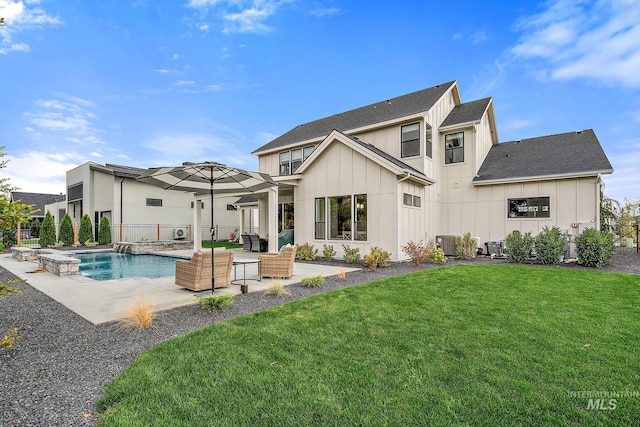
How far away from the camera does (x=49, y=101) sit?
13.8 meters

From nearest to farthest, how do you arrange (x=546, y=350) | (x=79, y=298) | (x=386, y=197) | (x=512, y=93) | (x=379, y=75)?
(x=546, y=350)
(x=79, y=298)
(x=386, y=197)
(x=512, y=93)
(x=379, y=75)

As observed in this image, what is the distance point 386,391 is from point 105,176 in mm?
25643

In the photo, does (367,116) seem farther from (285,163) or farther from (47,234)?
(47,234)

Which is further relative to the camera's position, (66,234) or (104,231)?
(104,231)

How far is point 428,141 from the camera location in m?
13.8

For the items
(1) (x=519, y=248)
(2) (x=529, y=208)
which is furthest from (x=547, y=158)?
(1) (x=519, y=248)

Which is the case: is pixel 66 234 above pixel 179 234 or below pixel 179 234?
above

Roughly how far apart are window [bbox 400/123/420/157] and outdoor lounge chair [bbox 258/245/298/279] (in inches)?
316

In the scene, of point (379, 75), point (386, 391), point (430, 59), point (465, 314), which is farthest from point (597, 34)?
point (386, 391)

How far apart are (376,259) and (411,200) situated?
11.2 feet

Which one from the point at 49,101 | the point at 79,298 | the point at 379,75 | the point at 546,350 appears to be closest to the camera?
the point at 546,350

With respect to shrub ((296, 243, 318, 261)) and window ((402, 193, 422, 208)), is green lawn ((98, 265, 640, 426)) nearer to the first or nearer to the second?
window ((402, 193, 422, 208))

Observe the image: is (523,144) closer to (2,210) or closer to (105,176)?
(2,210)

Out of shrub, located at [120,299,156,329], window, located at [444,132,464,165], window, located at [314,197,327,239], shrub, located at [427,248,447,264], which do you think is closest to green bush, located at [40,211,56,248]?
window, located at [314,197,327,239]
